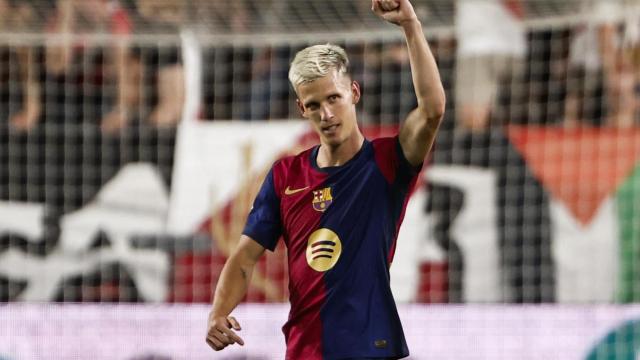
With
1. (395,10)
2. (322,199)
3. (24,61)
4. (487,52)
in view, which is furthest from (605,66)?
(395,10)

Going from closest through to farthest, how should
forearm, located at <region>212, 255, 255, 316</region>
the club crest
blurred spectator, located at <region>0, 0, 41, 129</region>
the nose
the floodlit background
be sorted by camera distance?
the nose, the club crest, forearm, located at <region>212, 255, 255, 316</region>, the floodlit background, blurred spectator, located at <region>0, 0, 41, 129</region>

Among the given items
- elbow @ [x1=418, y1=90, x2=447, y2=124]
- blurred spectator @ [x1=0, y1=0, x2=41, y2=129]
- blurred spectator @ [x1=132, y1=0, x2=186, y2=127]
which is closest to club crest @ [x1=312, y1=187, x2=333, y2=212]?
elbow @ [x1=418, y1=90, x2=447, y2=124]

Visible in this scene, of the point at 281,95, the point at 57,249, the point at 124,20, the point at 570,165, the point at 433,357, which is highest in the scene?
the point at 124,20

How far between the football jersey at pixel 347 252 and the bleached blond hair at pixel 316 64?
26cm

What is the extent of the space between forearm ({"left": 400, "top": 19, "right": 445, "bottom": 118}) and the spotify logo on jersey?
43 centimetres

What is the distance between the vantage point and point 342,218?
3105 mm

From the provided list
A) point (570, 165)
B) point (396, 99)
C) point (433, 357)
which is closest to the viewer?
point (433, 357)

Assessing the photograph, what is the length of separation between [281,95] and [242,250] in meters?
3.92

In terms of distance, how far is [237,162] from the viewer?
6930mm

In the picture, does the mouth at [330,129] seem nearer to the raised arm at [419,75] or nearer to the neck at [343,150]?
the neck at [343,150]

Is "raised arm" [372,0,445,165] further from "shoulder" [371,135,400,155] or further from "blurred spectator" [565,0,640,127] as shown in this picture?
"blurred spectator" [565,0,640,127]

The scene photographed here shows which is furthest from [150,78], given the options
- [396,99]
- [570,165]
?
[570,165]

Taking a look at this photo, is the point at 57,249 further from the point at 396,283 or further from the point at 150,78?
the point at 396,283

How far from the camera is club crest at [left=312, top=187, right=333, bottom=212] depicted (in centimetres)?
313
